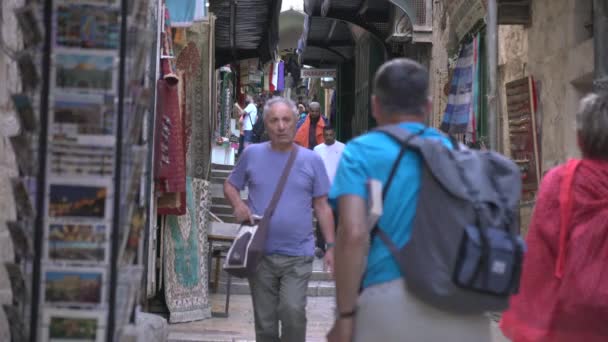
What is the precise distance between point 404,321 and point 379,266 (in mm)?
194

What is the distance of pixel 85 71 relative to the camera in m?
3.89

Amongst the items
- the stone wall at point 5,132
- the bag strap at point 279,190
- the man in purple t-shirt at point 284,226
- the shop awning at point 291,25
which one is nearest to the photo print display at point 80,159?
the stone wall at point 5,132

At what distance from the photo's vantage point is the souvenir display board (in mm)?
10555

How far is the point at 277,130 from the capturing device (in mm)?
6680

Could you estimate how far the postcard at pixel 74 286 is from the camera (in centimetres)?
388

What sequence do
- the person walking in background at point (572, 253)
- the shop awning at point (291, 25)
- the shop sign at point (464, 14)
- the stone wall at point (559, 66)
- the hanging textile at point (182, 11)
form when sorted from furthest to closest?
the shop awning at point (291, 25)
the shop sign at point (464, 14)
the hanging textile at point (182, 11)
the stone wall at point (559, 66)
the person walking in background at point (572, 253)

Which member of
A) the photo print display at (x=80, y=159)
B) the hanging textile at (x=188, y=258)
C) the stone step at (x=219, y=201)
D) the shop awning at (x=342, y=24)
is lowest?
the hanging textile at (x=188, y=258)

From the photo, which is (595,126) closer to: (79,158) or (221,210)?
(79,158)

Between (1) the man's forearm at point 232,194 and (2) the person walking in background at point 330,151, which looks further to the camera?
(2) the person walking in background at point 330,151

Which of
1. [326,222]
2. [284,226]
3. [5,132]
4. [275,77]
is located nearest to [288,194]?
[284,226]

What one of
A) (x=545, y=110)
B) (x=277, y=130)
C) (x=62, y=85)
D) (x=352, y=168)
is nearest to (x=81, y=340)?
(x=62, y=85)

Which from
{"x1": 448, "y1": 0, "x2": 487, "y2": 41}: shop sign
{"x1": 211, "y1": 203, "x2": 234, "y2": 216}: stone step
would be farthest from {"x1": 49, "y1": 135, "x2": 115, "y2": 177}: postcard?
{"x1": 211, "y1": 203, "x2": 234, "y2": 216}: stone step

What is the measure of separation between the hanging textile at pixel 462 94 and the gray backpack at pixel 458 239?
9.21 metres

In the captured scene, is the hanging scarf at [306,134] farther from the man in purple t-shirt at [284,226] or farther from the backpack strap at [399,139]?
the backpack strap at [399,139]
